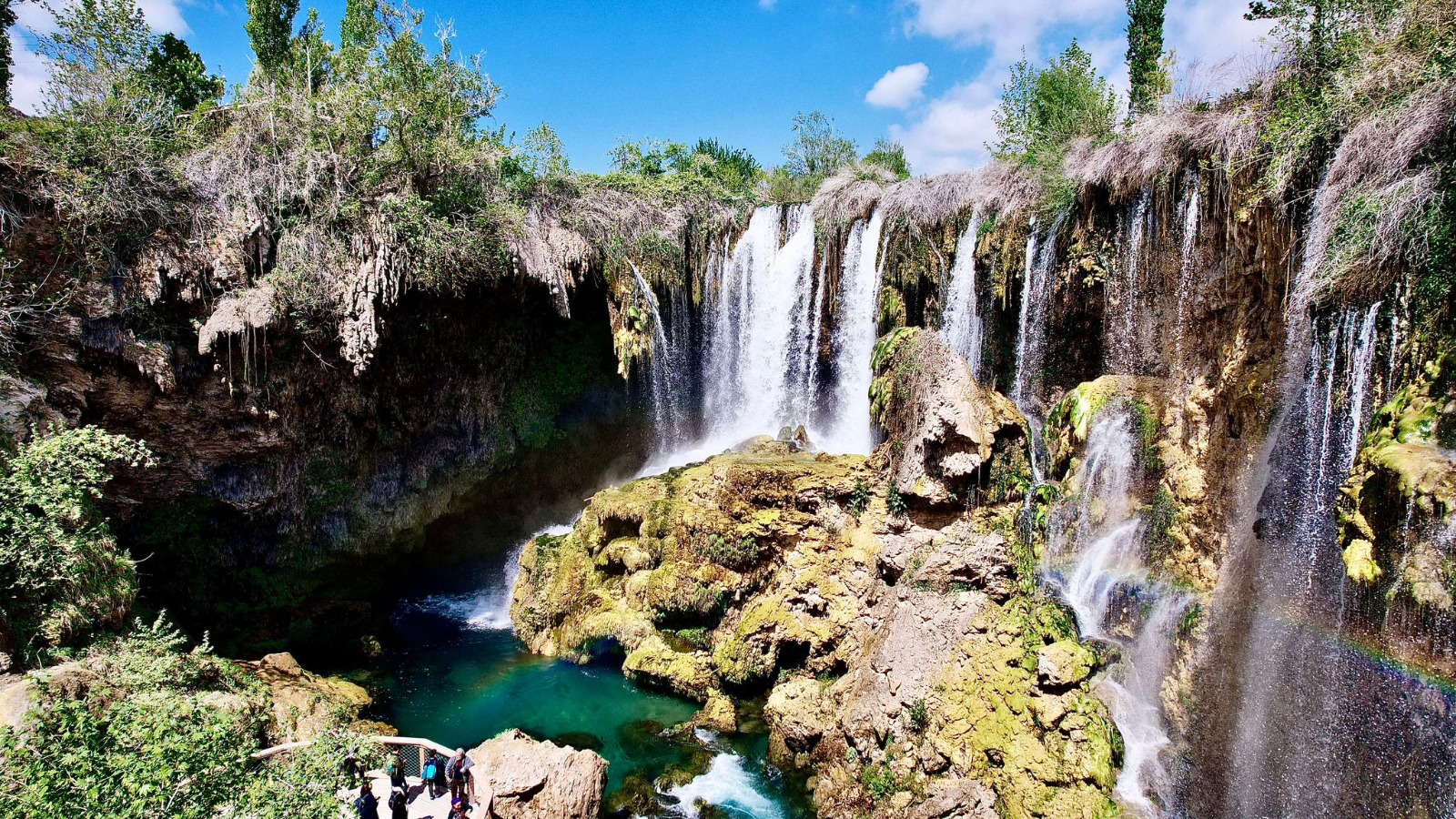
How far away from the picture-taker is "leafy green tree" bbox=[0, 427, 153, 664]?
1018 centimetres

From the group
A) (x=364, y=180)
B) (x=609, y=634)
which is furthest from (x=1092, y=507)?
(x=364, y=180)

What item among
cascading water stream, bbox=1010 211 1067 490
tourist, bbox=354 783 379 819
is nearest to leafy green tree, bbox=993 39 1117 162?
cascading water stream, bbox=1010 211 1067 490

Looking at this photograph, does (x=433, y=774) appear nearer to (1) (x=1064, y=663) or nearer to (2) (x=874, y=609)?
(2) (x=874, y=609)

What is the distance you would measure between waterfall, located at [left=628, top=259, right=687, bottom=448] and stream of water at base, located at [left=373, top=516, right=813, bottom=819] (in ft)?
20.5

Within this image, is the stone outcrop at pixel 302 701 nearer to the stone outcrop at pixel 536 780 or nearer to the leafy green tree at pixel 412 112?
the stone outcrop at pixel 536 780

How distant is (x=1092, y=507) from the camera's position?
11.8 meters

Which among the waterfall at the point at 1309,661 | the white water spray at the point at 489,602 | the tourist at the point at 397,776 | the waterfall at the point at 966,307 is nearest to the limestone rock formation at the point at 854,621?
the white water spray at the point at 489,602

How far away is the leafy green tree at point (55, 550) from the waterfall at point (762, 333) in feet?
41.9

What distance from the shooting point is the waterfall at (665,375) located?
64.3 feet

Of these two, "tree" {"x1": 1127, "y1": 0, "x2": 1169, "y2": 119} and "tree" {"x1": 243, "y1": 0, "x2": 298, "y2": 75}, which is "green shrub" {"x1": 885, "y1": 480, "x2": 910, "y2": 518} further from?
"tree" {"x1": 243, "y1": 0, "x2": 298, "y2": 75}

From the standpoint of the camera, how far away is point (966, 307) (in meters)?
17.0

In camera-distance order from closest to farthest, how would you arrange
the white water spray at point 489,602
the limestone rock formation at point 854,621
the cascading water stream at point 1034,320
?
1. the limestone rock formation at point 854,621
2. the cascading water stream at point 1034,320
3. the white water spray at point 489,602

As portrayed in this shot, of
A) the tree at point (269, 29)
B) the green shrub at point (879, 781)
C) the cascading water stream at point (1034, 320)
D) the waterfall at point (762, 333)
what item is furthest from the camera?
the tree at point (269, 29)

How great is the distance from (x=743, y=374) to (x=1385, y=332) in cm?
1379
